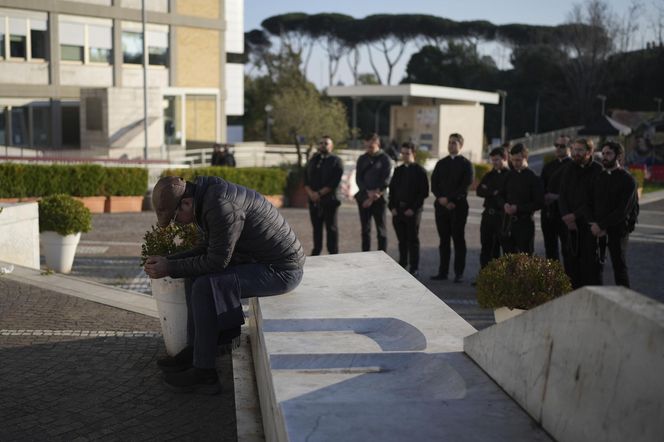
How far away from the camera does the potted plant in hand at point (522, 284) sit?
20.2 ft

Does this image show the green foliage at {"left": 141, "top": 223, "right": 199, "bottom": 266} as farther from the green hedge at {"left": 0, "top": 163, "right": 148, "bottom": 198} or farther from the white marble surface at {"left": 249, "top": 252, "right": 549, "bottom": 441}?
the green hedge at {"left": 0, "top": 163, "right": 148, "bottom": 198}

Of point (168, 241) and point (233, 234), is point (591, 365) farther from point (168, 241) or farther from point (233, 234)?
point (168, 241)

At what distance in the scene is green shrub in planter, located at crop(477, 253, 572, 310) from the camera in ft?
20.2

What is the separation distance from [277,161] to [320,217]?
3261 cm

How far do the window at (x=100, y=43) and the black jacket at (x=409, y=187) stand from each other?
35.7 m

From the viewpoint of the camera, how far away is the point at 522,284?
618 centimetres

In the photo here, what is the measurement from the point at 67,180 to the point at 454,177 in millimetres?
12331

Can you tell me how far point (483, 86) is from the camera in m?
77.5

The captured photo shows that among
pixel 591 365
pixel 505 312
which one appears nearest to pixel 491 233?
pixel 505 312

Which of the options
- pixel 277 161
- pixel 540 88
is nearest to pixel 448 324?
pixel 277 161

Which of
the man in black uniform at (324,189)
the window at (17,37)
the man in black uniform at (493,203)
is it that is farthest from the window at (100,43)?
the man in black uniform at (493,203)

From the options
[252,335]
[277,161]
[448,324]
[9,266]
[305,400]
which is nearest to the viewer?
[305,400]

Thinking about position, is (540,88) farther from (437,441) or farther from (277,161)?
(437,441)

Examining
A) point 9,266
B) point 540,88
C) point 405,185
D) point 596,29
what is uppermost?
point 596,29
